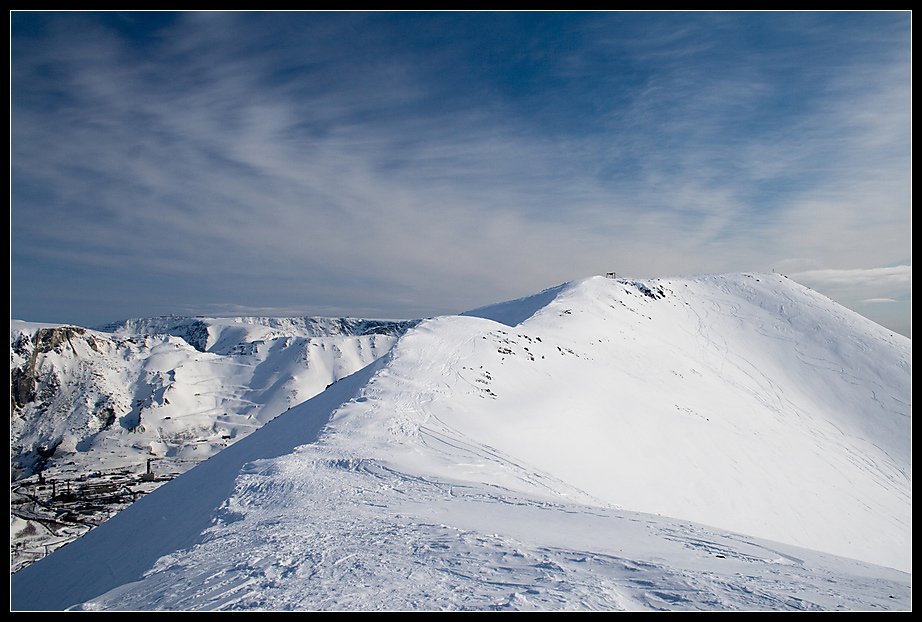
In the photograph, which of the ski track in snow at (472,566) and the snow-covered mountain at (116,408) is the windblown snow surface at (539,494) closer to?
the ski track in snow at (472,566)

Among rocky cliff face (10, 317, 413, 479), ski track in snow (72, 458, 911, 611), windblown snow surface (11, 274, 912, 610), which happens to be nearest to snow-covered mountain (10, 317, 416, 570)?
rocky cliff face (10, 317, 413, 479)

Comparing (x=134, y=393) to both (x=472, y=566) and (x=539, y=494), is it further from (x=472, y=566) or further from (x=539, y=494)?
(x=472, y=566)

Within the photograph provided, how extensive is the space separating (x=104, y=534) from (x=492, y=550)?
10.5m

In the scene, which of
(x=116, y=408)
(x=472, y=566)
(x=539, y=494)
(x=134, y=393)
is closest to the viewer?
(x=472, y=566)

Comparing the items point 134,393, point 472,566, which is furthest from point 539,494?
point 134,393

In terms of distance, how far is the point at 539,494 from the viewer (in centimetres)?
945

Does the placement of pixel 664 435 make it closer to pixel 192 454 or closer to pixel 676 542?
pixel 676 542

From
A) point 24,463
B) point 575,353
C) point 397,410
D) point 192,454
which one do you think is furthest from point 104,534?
point 24,463

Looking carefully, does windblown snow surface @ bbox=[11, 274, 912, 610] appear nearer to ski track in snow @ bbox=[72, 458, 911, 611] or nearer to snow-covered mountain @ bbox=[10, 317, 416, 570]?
ski track in snow @ bbox=[72, 458, 911, 611]

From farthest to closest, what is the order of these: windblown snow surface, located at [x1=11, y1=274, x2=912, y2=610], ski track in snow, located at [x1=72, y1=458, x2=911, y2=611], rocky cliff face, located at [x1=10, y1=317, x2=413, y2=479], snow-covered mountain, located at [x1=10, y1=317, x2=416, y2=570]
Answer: rocky cliff face, located at [x1=10, y1=317, x2=413, y2=479] < snow-covered mountain, located at [x1=10, y1=317, x2=416, y2=570] < windblown snow surface, located at [x1=11, y1=274, x2=912, y2=610] < ski track in snow, located at [x1=72, y1=458, x2=911, y2=611]

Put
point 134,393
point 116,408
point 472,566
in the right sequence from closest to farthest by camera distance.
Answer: point 472,566
point 116,408
point 134,393

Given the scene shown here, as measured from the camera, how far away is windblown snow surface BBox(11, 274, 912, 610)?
183 inches

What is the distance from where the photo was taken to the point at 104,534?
10.5 m

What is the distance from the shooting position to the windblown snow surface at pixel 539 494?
465cm
